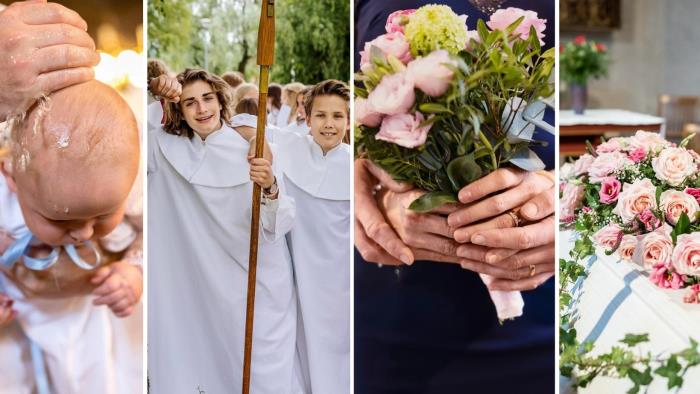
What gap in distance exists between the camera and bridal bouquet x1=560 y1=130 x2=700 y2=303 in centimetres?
140

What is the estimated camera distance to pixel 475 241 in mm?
1528

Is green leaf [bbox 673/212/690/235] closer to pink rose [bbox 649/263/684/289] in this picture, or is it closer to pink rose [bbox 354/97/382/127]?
pink rose [bbox 649/263/684/289]

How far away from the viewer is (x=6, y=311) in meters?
1.60

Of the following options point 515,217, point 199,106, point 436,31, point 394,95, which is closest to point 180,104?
point 199,106

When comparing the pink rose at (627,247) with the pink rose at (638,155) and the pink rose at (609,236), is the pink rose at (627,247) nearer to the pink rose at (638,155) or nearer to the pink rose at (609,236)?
the pink rose at (609,236)

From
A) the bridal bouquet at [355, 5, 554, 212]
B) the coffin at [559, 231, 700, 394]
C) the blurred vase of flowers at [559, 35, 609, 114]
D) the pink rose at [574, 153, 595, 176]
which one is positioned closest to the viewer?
the coffin at [559, 231, 700, 394]

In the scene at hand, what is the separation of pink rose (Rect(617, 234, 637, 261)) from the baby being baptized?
3.83 feet

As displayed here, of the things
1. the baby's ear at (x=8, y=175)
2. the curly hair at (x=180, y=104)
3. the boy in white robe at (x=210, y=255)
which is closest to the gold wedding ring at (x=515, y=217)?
the boy in white robe at (x=210, y=255)

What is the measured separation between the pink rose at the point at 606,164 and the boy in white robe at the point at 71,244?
1115 millimetres

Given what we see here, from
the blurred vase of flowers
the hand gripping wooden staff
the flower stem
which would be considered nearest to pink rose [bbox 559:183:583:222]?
the flower stem

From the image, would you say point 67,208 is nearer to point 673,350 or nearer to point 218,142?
point 218,142

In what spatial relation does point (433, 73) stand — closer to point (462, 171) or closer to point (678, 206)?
point (462, 171)

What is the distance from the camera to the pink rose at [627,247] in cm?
145

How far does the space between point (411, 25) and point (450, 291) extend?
0.65 metres
